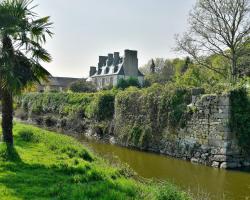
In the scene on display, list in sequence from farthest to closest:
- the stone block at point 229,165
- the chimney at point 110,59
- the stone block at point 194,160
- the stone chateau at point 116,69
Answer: the chimney at point 110,59 < the stone chateau at point 116,69 < the stone block at point 194,160 < the stone block at point 229,165

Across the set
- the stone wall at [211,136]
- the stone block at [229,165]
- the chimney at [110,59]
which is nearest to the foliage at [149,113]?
the stone wall at [211,136]

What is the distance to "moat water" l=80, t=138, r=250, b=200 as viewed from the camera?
12.5 metres

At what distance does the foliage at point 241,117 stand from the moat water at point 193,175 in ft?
5.73

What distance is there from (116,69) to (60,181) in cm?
5552

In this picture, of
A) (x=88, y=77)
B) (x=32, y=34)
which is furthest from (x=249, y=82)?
(x=88, y=77)

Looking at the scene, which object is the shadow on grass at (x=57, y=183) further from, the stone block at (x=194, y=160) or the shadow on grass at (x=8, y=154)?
the stone block at (x=194, y=160)

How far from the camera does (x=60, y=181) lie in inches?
359

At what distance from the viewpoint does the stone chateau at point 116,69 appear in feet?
205

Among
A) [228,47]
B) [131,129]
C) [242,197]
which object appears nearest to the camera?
[242,197]

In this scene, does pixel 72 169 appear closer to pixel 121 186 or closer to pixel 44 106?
pixel 121 186

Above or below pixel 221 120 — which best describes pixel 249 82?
above

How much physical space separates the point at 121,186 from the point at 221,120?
9736 millimetres

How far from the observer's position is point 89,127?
31.2 metres

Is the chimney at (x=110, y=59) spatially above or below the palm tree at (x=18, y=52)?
above
